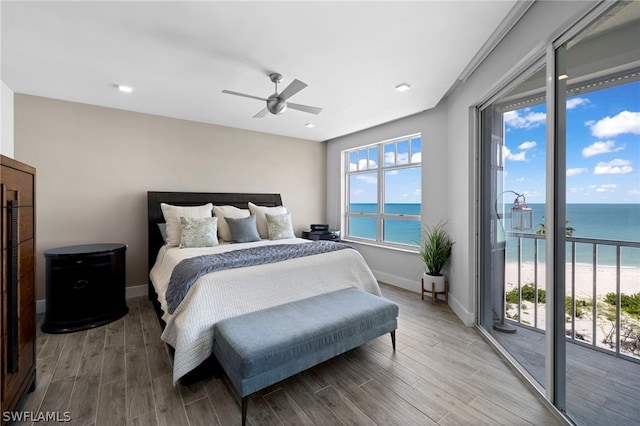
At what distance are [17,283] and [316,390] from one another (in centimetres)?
202

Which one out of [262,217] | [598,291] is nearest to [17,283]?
[262,217]

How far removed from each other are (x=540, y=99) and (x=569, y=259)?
44.7 inches

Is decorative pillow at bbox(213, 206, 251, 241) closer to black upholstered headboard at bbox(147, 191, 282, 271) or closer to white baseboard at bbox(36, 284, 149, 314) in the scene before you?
black upholstered headboard at bbox(147, 191, 282, 271)

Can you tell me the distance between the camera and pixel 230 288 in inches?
83.7

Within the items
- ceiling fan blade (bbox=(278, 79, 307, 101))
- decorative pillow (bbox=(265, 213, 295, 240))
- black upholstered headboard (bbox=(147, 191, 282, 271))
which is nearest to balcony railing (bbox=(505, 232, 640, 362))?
ceiling fan blade (bbox=(278, 79, 307, 101))

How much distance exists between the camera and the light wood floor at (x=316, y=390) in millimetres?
1633

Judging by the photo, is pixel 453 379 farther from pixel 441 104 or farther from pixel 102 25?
pixel 102 25

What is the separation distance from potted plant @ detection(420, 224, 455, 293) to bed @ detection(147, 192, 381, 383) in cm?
98

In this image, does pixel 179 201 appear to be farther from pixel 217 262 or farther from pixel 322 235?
pixel 322 235

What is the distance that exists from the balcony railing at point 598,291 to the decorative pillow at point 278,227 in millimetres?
2867

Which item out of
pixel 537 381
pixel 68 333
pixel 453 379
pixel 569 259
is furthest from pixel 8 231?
pixel 537 381

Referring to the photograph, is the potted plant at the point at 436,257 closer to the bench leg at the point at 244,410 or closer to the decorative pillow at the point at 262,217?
the decorative pillow at the point at 262,217

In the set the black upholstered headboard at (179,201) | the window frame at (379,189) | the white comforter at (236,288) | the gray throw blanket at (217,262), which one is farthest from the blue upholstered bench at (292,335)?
the black upholstered headboard at (179,201)

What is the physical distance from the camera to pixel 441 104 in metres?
3.61
